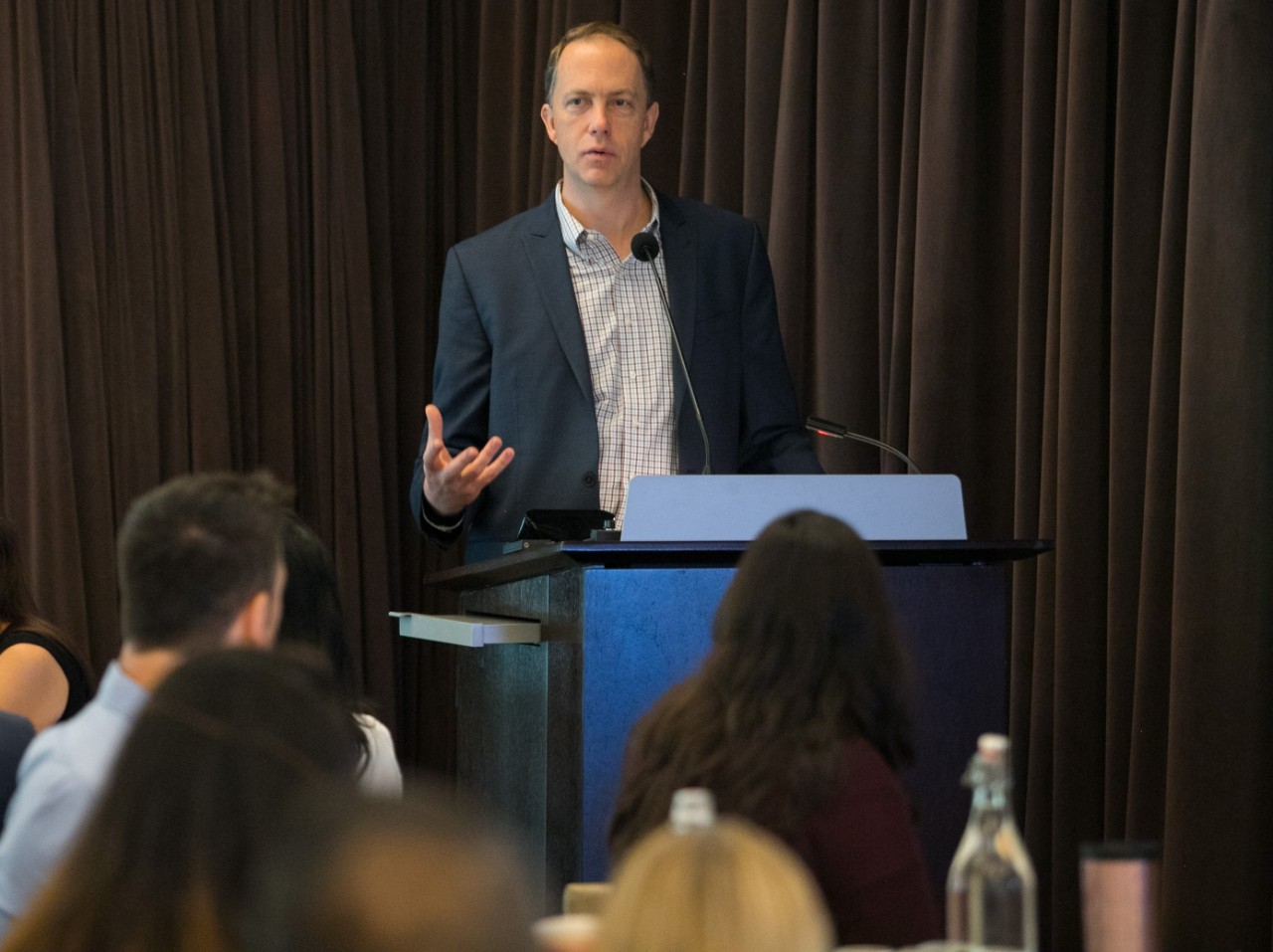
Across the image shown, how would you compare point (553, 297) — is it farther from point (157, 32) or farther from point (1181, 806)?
point (157, 32)

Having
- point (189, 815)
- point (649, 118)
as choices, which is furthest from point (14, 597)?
point (189, 815)

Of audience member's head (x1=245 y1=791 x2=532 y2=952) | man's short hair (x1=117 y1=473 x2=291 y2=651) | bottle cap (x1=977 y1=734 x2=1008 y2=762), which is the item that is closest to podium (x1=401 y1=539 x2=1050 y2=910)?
man's short hair (x1=117 y1=473 x2=291 y2=651)

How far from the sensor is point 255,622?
1.68m

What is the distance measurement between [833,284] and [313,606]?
211 cm

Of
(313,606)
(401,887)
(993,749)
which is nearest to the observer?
(401,887)

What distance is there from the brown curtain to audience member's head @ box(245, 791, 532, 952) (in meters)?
2.51

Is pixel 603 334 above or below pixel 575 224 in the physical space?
below

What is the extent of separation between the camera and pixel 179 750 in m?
0.97

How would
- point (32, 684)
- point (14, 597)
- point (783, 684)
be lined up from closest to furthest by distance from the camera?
point (783, 684) < point (32, 684) < point (14, 597)

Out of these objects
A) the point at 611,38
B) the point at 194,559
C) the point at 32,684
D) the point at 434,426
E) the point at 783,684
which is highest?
the point at 611,38

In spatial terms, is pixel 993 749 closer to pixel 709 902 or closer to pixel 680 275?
pixel 709 902

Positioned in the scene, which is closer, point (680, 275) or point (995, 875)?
point (995, 875)

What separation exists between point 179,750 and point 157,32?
4.07 meters

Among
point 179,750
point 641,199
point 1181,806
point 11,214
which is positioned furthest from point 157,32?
point 179,750
